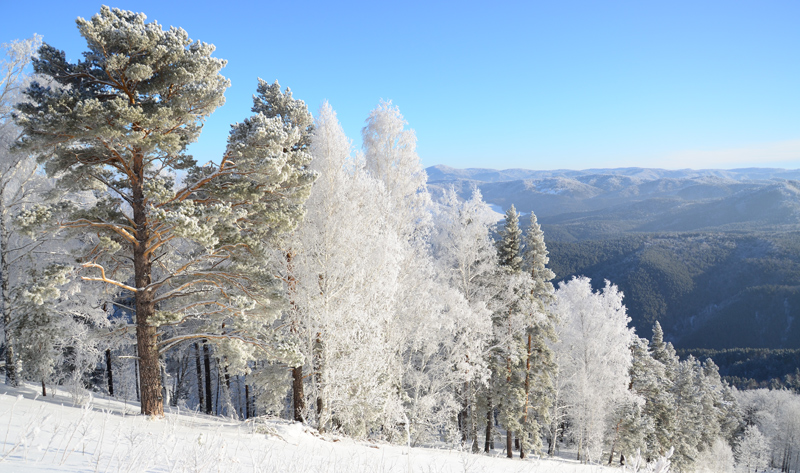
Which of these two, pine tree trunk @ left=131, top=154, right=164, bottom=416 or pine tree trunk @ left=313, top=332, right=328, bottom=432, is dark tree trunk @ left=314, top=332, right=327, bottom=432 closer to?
pine tree trunk @ left=313, top=332, right=328, bottom=432

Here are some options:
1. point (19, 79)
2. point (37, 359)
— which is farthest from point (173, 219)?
point (19, 79)

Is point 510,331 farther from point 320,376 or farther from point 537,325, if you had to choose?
point 320,376

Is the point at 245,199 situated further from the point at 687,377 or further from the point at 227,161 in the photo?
the point at 687,377

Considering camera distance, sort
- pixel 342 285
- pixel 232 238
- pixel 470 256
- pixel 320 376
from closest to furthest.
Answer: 1. pixel 232 238
2. pixel 342 285
3. pixel 320 376
4. pixel 470 256

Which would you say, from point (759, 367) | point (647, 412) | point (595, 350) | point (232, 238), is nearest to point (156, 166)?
point (232, 238)

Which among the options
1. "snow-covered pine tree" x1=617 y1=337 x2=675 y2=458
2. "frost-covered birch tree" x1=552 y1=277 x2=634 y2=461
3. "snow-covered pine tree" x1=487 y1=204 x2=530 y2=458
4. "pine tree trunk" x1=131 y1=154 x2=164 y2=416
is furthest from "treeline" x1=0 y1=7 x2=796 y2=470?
"snow-covered pine tree" x1=617 y1=337 x2=675 y2=458

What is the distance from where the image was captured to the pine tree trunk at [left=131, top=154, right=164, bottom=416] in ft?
26.8

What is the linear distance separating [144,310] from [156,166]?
3.51 m

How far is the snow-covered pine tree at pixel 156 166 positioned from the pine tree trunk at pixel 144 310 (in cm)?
2

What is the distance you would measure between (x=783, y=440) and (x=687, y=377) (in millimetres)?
53861

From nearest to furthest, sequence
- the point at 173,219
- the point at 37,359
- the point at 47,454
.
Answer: the point at 47,454 → the point at 173,219 → the point at 37,359

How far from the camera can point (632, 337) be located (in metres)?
22.2

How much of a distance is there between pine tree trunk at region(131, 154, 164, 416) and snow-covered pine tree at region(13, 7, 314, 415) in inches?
0.8

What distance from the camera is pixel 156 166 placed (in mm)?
9586
